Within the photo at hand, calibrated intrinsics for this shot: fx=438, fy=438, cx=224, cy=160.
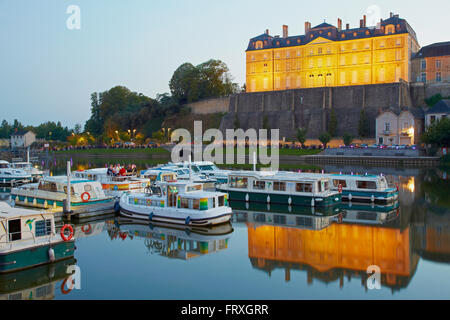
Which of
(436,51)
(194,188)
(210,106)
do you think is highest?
(436,51)

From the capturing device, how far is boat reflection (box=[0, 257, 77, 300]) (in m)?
11.7

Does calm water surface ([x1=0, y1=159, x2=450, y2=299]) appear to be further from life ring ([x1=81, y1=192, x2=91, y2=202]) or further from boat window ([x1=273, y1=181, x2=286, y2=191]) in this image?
boat window ([x1=273, y1=181, x2=286, y2=191])

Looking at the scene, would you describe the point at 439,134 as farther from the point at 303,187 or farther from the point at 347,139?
the point at 303,187

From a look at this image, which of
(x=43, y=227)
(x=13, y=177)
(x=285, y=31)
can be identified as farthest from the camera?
(x=285, y=31)

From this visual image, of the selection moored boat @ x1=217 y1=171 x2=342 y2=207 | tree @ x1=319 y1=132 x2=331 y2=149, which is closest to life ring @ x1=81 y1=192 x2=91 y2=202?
moored boat @ x1=217 y1=171 x2=342 y2=207

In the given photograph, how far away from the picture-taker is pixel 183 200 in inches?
771

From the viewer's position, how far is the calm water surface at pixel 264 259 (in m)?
11.9

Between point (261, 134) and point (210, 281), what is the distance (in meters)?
60.7

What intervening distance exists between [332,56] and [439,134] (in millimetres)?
33048

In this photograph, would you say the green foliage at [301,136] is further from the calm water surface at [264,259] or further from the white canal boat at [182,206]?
the white canal boat at [182,206]

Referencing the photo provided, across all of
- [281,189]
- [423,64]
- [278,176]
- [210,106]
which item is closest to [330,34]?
[423,64]

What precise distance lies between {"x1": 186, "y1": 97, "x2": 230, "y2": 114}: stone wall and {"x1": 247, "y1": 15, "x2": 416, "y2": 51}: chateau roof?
38.1 feet

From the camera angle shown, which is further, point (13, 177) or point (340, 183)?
point (13, 177)

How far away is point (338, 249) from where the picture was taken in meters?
15.6
